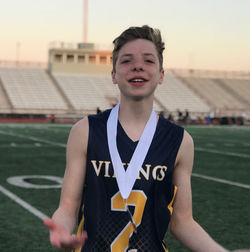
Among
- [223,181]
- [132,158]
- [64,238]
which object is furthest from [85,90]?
[64,238]

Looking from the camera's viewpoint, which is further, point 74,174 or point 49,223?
point 74,174

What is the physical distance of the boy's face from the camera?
2021 millimetres

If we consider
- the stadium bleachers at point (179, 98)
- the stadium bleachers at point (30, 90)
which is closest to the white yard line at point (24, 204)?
the stadium bleachers at point (30, 90)

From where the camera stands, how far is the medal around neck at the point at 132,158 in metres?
1.94

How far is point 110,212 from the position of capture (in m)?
2.01

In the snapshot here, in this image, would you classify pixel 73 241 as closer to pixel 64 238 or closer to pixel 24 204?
pixel 64 238

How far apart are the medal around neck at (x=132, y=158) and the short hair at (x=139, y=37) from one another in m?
0.28

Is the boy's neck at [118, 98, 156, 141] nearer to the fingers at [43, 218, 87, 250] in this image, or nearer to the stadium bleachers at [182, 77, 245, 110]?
the fingers at [43, 218, 87, 250]

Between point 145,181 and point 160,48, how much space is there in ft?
1.85

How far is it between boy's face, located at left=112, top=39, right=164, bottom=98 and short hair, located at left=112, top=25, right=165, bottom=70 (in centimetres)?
2

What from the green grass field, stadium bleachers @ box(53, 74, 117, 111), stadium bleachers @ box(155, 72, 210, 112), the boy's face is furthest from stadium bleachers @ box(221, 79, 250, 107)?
the boy's face

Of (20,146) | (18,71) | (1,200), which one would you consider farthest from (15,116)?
(1,200)

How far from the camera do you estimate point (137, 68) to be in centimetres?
201

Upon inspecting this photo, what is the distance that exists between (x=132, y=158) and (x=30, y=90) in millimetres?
45213
